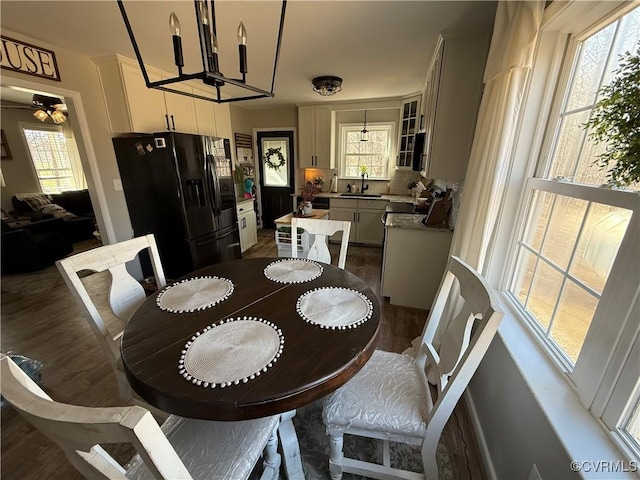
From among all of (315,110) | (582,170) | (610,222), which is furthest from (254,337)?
(315,110)

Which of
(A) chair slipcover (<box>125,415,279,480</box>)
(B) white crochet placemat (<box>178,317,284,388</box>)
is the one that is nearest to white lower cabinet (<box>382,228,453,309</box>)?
(B) white crochet placemat (<box>178,317,284,388</box>)

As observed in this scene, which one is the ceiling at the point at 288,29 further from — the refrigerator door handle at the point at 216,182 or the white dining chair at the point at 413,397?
the white dining chair at the point at 413,397

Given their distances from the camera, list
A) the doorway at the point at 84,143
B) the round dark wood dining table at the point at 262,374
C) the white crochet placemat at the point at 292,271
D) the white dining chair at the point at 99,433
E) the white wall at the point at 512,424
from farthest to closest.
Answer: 1. the doorway at the point at 84,143
2. the white crochet placemat at the point at 292,271
3. the white wall at the point at 512,424
4. the round dark wood dining table at the point at 262,374
5. the white dining chair at the point at 99,433

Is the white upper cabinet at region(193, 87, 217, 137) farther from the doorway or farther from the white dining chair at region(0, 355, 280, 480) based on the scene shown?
the white dining chair at region(0, 355, 280, 480)

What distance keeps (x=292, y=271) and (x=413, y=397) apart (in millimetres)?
833

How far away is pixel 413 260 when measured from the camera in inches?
95.7

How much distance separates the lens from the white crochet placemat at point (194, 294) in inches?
44.3

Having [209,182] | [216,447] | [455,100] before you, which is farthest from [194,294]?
[455,100]

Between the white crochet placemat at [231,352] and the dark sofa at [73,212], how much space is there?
4.98 m

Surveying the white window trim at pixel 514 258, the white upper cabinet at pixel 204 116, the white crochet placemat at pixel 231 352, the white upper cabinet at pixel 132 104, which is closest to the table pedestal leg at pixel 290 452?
the white crochet placemat at pixel 231 352

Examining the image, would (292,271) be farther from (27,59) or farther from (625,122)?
(27,59)

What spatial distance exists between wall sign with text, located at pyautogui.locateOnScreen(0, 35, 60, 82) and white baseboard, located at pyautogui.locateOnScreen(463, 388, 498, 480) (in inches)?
159

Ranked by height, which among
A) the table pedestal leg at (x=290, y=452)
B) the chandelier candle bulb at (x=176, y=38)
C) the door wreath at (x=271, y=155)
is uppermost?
the chandelier candle bulb at (x=176, y=38)

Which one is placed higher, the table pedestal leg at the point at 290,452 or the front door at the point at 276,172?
the front door at the point at 276,172
